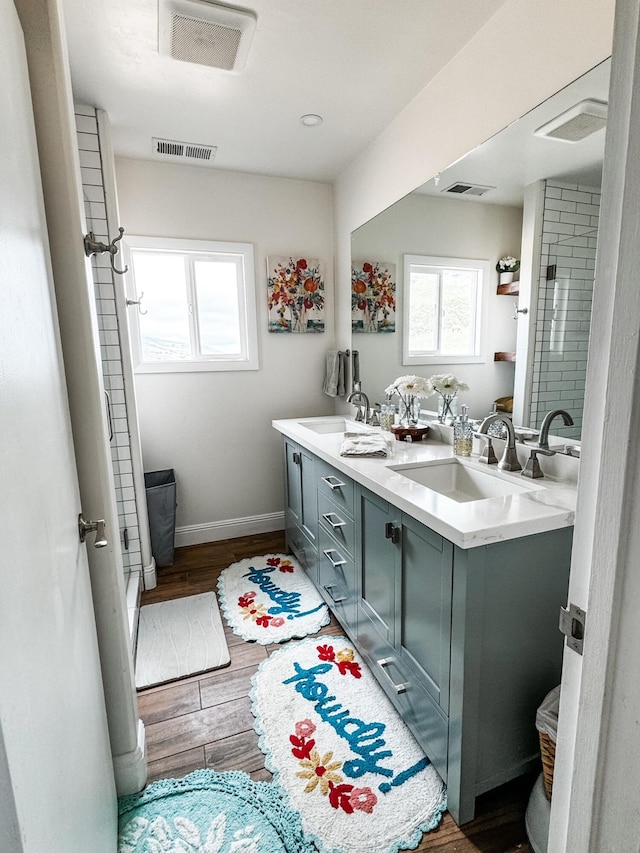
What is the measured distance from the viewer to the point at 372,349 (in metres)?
2.66

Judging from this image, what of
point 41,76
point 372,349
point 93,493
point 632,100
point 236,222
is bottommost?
point 93,493

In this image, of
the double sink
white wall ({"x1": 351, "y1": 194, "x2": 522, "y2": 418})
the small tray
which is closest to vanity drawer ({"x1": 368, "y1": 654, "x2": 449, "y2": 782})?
the double sink

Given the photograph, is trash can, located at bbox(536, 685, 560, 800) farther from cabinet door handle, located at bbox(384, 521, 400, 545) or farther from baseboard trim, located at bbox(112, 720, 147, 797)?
baseboard trim, located at bbox(112, 720, 147, 797)

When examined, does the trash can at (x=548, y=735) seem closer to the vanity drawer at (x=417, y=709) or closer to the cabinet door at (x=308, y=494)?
the vanity drawer at (x=417, y=709)

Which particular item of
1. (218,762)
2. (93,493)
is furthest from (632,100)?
(218,762)

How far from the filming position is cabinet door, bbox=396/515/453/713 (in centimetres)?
117

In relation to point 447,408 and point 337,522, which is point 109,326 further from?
point 447,408

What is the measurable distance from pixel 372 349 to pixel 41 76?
201 centimetres

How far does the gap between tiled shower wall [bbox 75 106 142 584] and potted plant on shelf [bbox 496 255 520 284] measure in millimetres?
1934

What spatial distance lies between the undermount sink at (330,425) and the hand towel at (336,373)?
0.73 ft

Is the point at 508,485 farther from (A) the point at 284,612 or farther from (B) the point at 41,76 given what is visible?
(B) the point at 41,76

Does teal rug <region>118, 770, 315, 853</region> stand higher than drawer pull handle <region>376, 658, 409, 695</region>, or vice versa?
drawer pull handle <region>376, 658, 409, 695</region>

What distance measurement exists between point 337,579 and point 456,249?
5.43 ft

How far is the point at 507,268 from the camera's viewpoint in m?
1.66
